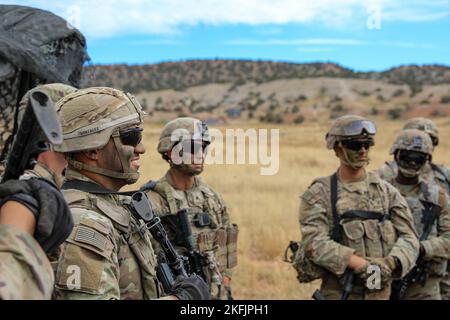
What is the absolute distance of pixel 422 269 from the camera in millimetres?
5930

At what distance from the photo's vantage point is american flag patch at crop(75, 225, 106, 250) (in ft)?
8.23

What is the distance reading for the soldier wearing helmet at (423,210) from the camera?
592 cm

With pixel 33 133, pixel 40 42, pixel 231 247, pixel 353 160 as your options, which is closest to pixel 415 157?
pixel 353 160

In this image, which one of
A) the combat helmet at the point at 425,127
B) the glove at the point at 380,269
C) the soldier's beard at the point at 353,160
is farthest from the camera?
the combat helmet at the point at 425,127

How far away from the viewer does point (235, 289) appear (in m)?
9.18

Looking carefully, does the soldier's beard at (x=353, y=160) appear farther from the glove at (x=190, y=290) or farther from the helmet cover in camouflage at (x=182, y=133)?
the glove at (x=190, y=290)

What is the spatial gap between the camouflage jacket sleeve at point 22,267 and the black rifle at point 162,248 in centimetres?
125

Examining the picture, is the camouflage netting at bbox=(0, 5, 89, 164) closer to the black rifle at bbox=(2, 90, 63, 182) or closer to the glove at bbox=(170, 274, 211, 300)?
the glove at bbox=(170, 274, 211, 300)

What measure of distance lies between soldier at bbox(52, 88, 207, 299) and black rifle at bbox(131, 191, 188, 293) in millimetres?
48

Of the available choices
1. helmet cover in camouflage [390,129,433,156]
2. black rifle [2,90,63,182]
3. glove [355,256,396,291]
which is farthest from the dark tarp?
helmet cover in camouflage [390,129,433,156]

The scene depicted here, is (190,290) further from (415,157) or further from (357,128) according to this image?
(415,157)

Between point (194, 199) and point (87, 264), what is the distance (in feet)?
8.77

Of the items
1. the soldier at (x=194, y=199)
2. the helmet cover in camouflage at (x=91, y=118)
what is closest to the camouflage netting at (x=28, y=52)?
the soldier at (x=194, y=199)

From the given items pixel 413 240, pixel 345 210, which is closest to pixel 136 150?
pixel 345 210
